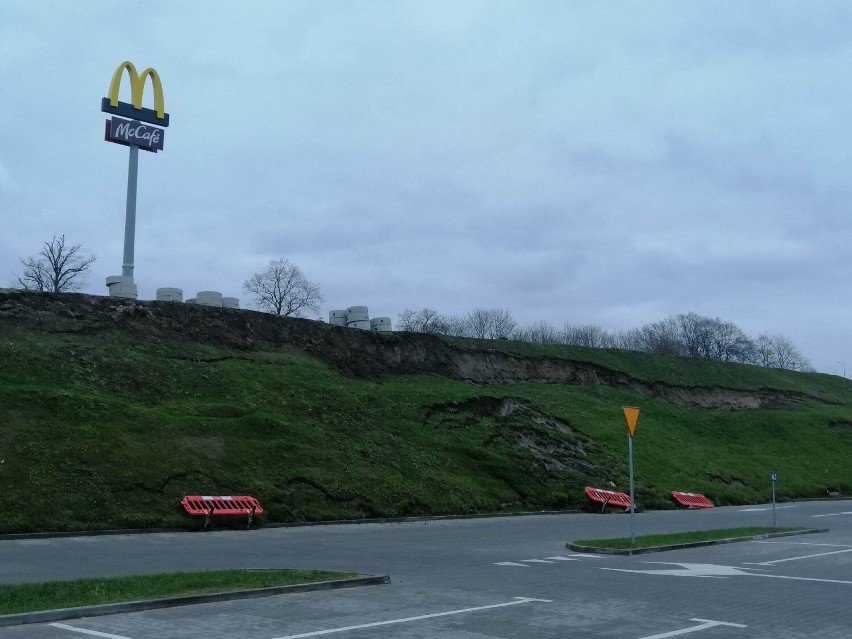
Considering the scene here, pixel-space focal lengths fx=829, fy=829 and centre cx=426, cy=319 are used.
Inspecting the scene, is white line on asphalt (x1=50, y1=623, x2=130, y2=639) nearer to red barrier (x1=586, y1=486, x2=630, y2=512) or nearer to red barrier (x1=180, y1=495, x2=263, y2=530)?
red barrier (x1=180, y1=495, x2=263, y2=530)

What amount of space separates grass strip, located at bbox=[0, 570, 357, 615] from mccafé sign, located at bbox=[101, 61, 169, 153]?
33232 mm

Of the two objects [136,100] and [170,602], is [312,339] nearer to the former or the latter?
[136,100]

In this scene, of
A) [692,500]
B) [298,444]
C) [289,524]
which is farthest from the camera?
[692,500]

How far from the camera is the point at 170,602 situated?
10219 millimetres

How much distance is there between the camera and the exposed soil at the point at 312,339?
105 feet

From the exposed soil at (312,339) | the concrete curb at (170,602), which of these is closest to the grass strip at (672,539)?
the concrete curb at (170,602)

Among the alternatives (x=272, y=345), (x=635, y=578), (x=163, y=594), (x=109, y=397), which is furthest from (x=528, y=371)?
(x=163, y=594)

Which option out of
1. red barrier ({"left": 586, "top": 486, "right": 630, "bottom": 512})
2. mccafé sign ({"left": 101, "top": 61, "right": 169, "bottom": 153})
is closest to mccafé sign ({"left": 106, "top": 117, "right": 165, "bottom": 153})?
mccafé sign ({"left": 101, "top": 61, "right": 169, "bottom": 153})

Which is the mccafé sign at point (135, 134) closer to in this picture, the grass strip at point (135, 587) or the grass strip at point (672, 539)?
the grass strip at point (672, 539)

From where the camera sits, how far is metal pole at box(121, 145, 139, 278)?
39.6 metres

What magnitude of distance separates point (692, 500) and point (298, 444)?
691 inches

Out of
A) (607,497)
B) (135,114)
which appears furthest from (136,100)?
(607,497)

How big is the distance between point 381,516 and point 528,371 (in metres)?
24.4

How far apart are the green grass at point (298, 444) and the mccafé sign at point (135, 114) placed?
1291 centimetres
